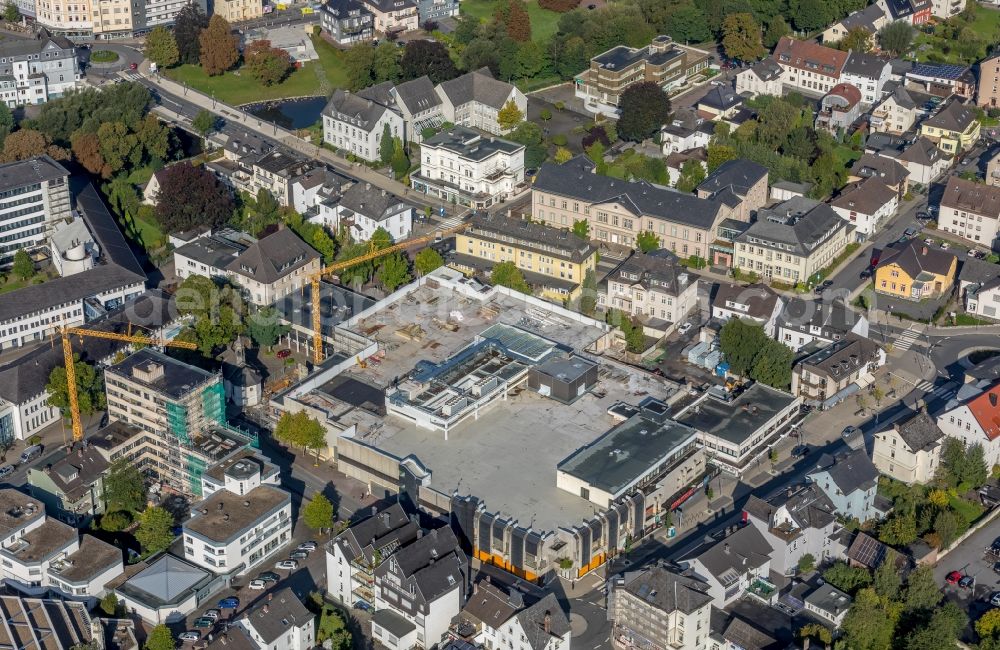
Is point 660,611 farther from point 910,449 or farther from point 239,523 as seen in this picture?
point 239,523

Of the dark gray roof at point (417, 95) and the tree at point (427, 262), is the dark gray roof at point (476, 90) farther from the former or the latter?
the tree at point (427, 262)

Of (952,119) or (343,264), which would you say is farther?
(952,119)

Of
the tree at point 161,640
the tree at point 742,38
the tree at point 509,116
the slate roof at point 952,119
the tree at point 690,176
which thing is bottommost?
the tree at point 161,640

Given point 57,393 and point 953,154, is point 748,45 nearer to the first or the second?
point 953,154

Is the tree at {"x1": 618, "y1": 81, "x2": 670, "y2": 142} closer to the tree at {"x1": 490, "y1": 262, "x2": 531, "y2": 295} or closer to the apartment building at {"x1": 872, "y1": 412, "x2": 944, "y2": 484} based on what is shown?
the tree at {"x1": 490, "y1": 262, "x2": 531, "y2": 295}

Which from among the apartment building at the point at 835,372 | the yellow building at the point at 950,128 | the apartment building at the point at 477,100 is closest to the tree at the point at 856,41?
the yellow building at the point at 950,128

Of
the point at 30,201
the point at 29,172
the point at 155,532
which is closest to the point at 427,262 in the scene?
the point at 30,201

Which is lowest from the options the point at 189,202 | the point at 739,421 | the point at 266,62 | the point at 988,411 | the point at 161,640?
the point at 161,640
